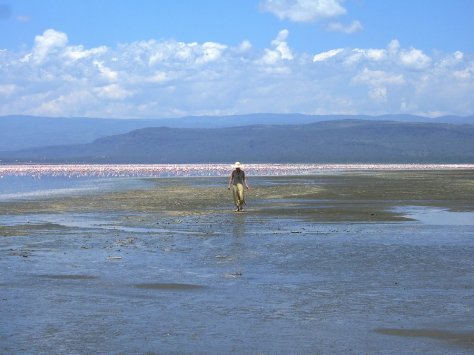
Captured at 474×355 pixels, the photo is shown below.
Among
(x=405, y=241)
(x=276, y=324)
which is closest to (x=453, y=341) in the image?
(x=276, y=324)

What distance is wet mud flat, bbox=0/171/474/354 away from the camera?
1077cm

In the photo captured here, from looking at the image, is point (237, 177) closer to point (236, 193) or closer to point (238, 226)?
point (236, 193)

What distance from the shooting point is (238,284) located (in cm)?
1471

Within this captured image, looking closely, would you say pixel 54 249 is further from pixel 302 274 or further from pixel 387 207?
pixel 387 207

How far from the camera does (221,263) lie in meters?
17.4

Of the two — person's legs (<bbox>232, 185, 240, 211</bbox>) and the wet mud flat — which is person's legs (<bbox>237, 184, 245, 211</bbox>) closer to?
person's legs (<bbox>232, 185, 240, 211</bbox>)

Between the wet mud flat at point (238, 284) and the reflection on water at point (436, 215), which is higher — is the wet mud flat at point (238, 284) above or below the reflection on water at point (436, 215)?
above

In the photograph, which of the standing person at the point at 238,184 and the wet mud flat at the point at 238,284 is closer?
the wet mud flat at the point at 238,284

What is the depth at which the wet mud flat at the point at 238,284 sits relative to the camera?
35.3ft

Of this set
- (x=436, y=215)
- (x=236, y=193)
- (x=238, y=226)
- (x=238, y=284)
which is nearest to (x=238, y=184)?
(x=236, y=193)

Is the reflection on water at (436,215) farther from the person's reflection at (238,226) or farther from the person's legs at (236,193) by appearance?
the person's legs at (236,193)

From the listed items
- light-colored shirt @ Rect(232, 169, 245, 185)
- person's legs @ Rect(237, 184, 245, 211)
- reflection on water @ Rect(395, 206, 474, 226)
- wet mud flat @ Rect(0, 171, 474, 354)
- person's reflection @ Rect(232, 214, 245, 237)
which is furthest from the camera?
person's legs @ Rect(237, 184, 245, 211)

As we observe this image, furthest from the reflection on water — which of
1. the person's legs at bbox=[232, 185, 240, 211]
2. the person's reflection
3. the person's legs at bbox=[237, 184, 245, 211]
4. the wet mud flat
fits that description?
the person's legs at bbox=[232, 185, 240, 211]

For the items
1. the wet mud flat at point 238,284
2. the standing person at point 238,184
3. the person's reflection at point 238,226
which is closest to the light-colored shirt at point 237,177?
the standing person at point 238,184
